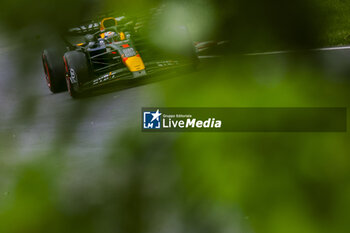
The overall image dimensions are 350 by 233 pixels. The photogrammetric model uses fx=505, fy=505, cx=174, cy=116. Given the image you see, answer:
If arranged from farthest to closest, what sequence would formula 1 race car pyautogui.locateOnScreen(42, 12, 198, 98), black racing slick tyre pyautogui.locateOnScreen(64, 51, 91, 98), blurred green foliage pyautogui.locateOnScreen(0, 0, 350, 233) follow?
black racing slick tyre pyautogui.locateOnScreen(64, 51, 91, 98)
formula 1 race car pyautogui.locateOnScreen(42, 12, 198, 98)
blurred green foliage pyautogui.locateOnScreen(0, 0, 350, 233)

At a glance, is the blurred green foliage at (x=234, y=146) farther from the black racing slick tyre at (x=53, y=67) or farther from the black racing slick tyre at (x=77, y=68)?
the black racing slick tyre at (x=77, y=68)

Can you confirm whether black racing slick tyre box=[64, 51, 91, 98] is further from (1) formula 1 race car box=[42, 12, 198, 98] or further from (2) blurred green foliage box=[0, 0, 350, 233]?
(2) blurred green foliage box=[0, 0, 350, 233]

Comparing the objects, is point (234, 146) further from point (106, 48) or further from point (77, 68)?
point (77, 68)

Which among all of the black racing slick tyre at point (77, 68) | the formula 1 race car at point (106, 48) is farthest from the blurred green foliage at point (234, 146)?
the black racing slick tyre at point (77, 68)

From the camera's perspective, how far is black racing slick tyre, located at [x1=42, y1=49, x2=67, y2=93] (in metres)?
0.77

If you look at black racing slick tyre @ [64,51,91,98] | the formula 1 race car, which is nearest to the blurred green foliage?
the formula 1 race car

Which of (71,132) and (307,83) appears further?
(71,132)

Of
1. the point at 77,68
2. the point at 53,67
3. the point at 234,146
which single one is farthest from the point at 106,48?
the point at 77,68

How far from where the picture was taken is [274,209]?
0.62 m

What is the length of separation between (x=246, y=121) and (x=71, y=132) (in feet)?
0.84

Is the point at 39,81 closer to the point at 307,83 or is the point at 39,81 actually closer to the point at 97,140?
the point at 97,140

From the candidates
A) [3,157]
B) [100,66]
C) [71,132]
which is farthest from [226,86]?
[100,66]

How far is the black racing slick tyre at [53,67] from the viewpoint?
A: 2.53 feet

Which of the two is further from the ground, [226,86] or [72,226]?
[226,86]
